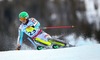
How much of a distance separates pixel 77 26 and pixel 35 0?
576 millimetres

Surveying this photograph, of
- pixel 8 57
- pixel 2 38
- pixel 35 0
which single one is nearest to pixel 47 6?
pixel 35 0

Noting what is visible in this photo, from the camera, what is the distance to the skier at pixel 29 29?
3.28m

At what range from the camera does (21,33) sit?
10.8ft

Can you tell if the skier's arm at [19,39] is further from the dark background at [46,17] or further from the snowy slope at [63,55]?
the snowy slope at [63,55]

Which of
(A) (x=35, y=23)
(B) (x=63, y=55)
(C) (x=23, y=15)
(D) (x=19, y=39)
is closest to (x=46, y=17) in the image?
(A) (x=35, y=23)

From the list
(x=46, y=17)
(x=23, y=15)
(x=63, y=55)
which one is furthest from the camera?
(x=46, y=17)

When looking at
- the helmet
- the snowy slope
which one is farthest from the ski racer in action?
the snowy slope

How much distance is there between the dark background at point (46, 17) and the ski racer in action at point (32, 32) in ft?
0.18

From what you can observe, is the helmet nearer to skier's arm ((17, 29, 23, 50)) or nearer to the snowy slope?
skier's arm ((17, 29, 23, 50))

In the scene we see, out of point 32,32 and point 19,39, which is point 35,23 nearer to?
point 32,32

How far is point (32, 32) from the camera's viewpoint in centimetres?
330

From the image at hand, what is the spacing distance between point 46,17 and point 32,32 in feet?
0.85

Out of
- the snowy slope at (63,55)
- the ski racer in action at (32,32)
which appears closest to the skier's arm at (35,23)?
the ski racer in action at (32,32)

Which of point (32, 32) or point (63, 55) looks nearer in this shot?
point (63, 55)
